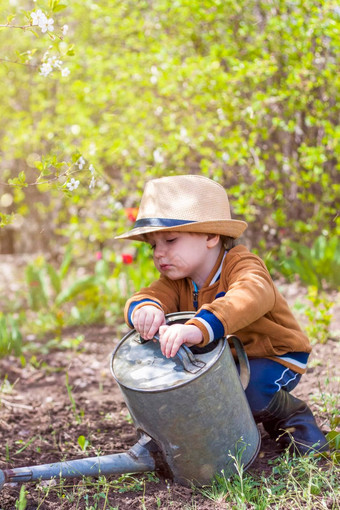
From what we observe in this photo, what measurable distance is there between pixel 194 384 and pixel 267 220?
3239 millimetres

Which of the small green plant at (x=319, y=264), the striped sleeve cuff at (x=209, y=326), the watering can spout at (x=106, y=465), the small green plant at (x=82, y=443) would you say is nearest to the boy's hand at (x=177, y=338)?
the striped sleeve cuff at (x=209, y=326)

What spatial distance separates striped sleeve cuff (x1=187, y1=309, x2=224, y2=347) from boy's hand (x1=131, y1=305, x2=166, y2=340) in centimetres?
13

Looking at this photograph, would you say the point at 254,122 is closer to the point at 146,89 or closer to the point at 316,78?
the point at 316,78

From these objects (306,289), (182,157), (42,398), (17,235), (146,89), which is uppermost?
(146,89)

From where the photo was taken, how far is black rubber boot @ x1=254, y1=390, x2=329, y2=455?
2.03m

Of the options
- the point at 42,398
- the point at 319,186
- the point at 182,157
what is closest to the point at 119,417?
the point at 42,398

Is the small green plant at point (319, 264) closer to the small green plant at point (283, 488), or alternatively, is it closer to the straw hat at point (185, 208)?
the straw hat at point (185, 208)

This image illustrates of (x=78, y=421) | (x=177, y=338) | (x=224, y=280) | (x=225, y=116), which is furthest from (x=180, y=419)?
(x=225, y=116)

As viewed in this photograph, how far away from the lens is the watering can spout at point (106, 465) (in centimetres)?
174

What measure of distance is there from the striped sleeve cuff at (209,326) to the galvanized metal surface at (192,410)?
0.04m

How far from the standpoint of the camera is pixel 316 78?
12.7 feet

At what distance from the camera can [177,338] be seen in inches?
66.8

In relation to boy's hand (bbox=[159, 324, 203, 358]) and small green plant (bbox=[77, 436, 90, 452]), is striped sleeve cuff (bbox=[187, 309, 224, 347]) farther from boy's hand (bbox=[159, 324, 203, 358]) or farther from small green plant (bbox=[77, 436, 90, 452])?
small green plant (bbox=[77, 436, 90, 452])

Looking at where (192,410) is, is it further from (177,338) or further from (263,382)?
(263,382)
